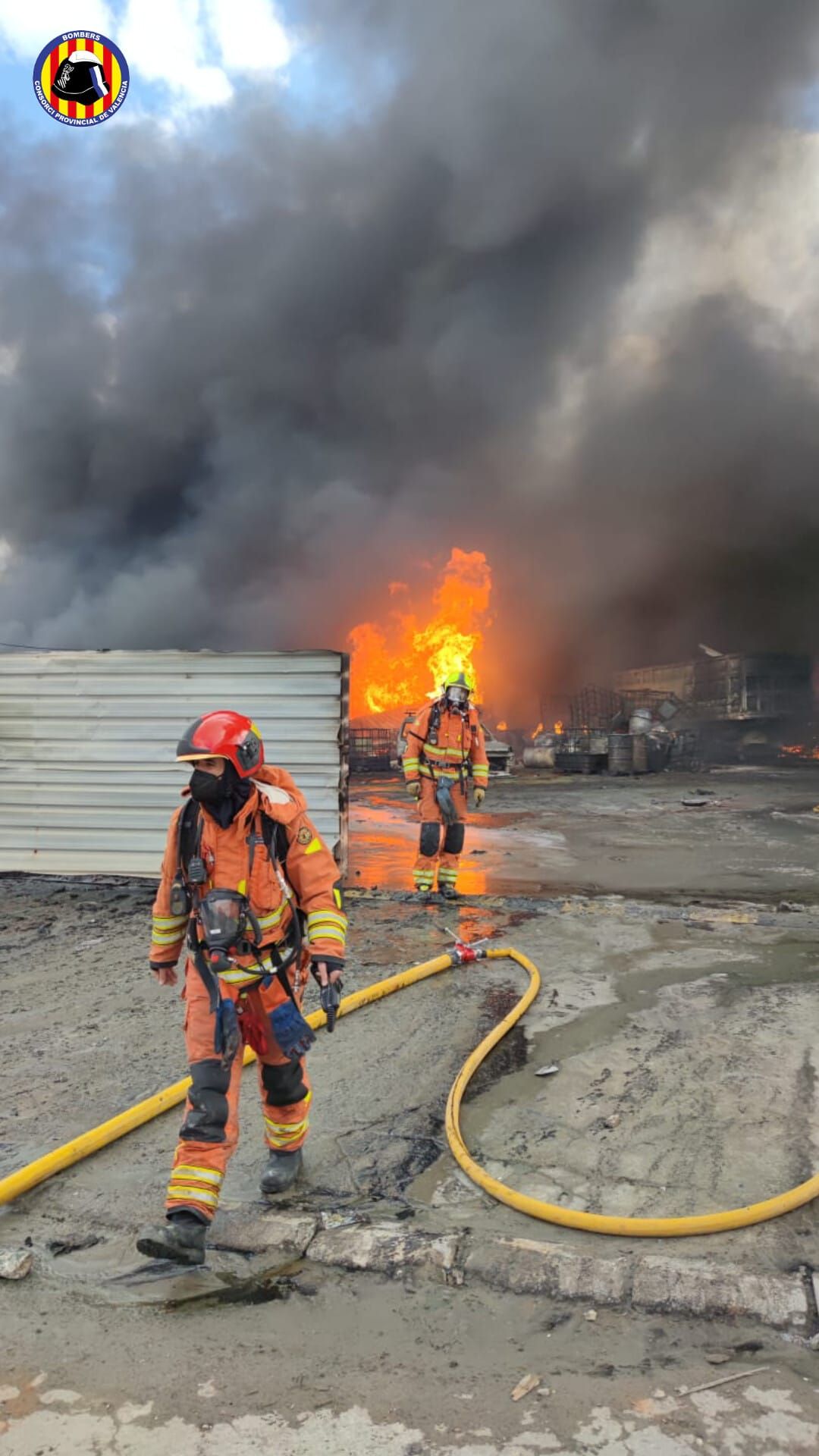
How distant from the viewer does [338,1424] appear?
6.06 ft

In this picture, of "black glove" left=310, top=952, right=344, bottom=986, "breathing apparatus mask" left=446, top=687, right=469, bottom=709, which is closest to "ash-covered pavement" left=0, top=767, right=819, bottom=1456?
"black glove" left=310, top=952, right=344, bottom=986

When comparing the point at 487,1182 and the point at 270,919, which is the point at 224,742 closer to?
the point at 270,919

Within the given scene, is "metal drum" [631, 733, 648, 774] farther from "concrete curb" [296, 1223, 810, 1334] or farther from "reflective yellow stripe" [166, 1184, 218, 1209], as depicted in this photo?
"reflective yellow stripe" [166, 1184, 218, 1209]

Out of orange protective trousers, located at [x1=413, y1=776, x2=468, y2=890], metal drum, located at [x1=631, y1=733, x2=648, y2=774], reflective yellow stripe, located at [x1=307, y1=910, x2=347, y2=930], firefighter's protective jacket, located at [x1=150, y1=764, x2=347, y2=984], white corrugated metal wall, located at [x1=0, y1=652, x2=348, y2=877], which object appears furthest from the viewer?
metal drum, located at [x1=631, y1=733, x2=648, y2=774]

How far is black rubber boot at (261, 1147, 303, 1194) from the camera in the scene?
2.81 m

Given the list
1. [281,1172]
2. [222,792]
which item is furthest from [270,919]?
[281,1172]

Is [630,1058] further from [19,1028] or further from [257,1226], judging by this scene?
[19,1028]

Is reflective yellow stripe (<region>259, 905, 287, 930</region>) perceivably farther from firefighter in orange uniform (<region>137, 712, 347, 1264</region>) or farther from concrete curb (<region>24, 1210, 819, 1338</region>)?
concrete curb (<region>24, 1210, 819, 1338</region>)

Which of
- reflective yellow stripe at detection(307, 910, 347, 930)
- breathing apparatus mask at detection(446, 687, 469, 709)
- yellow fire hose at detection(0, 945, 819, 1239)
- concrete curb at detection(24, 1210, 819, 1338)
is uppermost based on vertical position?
breathing apparatus mask at detection(446, 687, 469, 709)

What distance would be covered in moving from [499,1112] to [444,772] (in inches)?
169

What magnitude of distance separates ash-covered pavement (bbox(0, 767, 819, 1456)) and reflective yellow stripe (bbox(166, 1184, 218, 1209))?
0.21 m

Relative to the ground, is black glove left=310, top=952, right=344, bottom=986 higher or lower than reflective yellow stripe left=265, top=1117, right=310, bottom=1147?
higher

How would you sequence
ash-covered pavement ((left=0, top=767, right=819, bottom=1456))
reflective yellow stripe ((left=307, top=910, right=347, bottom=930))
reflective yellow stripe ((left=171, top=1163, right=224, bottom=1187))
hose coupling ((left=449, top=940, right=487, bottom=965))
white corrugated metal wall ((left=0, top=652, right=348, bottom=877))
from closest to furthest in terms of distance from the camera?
ash-covered pavement ((left=0, top=767, right=819, bottom=1456)), reflective yellow stripe ((left=171, top=1163, right=224, bottom=1187)), reflective yellow stripe ((left=307, top=910, right=347, bottom=930)), hose coupling ((left=449, top=940, right=487, bottom=965)), white corrugated metal wall ((left=0, top=652, right=348, bottom=877))

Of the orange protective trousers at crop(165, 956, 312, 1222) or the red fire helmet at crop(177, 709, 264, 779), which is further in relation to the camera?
the red fire helmet at crop(177, 709, 264, 779)
